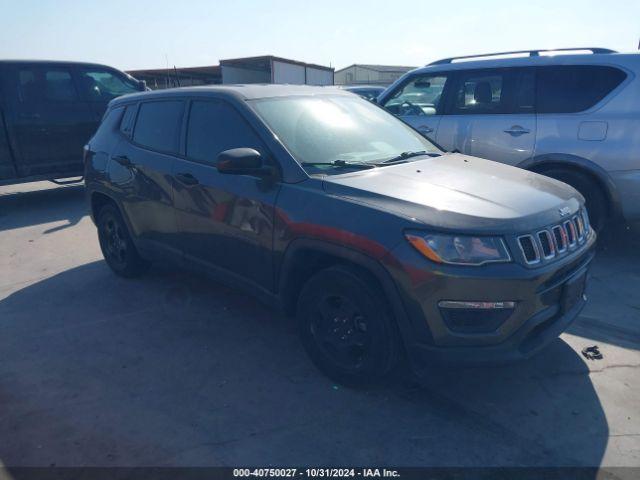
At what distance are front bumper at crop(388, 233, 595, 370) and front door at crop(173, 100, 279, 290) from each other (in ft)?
3.43

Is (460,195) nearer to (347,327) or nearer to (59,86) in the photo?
(347,327)

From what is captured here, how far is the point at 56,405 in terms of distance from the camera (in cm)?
299

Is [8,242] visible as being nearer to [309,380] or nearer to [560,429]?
[309,380]

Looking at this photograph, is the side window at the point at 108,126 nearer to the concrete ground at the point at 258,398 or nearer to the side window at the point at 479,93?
the concrete ground at the point at 258,398

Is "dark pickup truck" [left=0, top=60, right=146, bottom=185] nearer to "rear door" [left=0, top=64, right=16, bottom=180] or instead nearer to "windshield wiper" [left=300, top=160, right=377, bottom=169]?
"rear door" [left=0, top=64, right=16, bottom=180]

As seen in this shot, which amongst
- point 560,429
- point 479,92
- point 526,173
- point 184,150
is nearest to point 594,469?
point 560,429

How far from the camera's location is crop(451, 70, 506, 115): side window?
5492mm

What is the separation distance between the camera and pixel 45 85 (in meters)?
7.79

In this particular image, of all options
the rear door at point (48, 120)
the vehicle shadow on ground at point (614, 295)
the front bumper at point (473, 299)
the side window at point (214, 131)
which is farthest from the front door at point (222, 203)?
the rear door at point (48, 120)

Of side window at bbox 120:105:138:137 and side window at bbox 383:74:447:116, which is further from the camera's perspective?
side window at bbox 383:74:447:116

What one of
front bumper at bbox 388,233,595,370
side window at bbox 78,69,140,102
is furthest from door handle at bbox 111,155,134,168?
side window at bbox 78,69,140,102

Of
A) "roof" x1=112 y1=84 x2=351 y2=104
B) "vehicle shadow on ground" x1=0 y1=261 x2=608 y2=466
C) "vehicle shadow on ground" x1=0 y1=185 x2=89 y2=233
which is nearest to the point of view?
"vehicle shadow on ground" x1=0 y1=261 x2=608 y2=466

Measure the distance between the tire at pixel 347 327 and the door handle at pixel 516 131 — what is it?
336 cm

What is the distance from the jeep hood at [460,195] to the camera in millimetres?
2545
